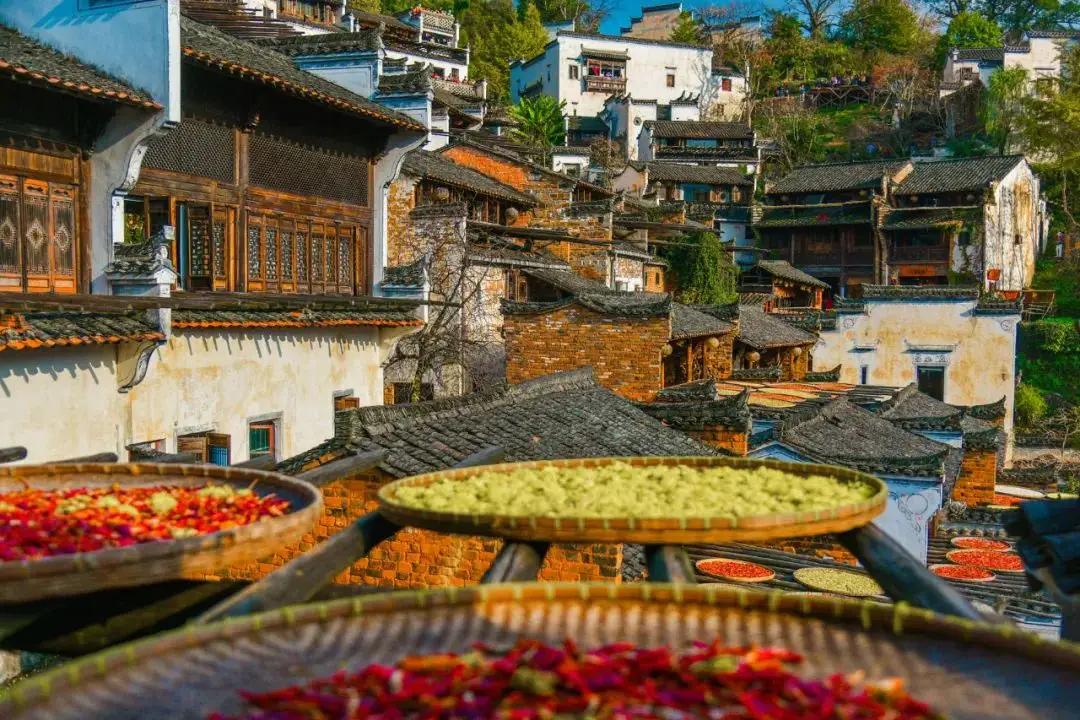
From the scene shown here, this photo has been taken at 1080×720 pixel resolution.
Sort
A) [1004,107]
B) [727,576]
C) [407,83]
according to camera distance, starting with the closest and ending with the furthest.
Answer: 1. [727,576]
2. [407,83]
3. [1004,107]

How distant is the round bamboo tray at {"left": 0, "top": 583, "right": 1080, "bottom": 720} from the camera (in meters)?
2.63

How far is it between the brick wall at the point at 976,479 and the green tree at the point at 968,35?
160 feet

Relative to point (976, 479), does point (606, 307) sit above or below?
above

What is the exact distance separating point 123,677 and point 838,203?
161 feet

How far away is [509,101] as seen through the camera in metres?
64.3

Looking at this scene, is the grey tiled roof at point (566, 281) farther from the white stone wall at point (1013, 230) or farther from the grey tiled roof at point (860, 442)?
the white stone wall at point (1013, 230)

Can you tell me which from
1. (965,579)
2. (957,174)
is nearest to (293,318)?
(965,579)

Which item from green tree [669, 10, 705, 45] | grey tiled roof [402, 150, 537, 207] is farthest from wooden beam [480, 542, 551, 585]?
green tree [669, 10, 705, 45]

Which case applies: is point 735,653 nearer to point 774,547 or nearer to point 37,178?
point 37,178

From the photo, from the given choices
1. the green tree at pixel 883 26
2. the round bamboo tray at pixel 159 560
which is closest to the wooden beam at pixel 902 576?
the round bamboo tray at pixel 159 560

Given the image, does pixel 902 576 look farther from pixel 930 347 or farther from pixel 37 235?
pixel 930 347

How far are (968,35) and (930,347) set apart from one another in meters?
40.0

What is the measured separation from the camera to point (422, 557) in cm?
954

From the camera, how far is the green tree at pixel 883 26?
6919cm
